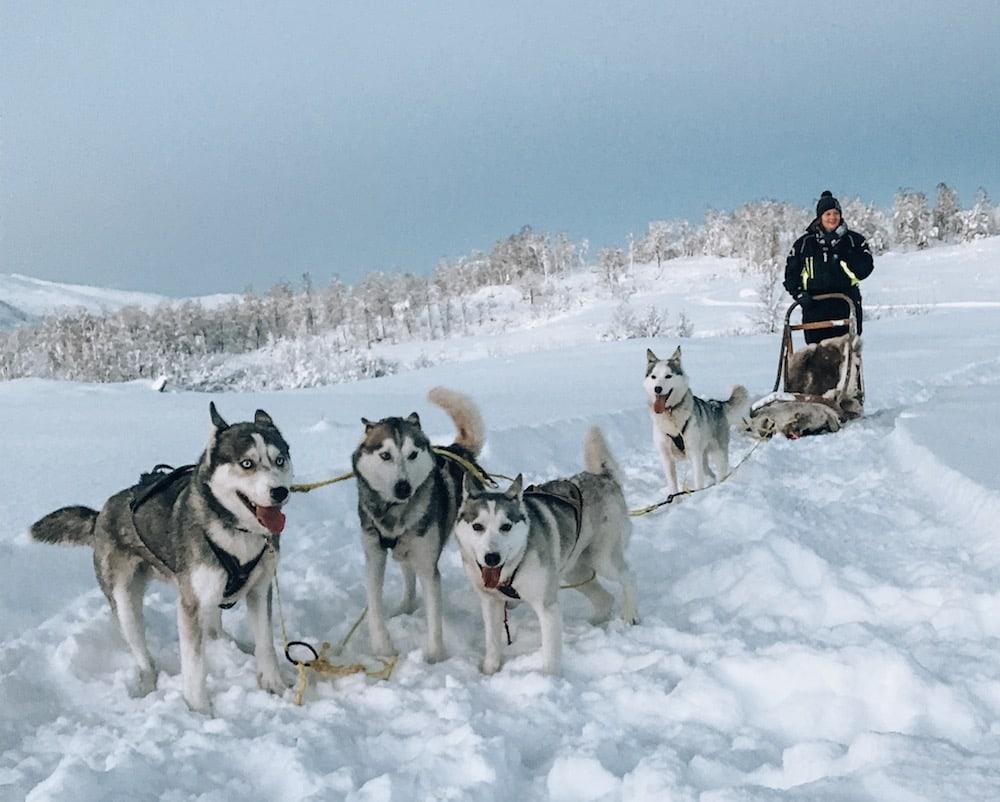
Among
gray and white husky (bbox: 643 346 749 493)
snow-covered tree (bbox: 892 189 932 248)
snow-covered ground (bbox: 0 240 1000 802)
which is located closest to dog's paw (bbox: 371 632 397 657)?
snow-covered ground (bbox: 0 240 1000 802)

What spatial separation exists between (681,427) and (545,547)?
3662mm

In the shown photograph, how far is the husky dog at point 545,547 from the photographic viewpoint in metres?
3.51

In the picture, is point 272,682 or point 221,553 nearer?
point 221,553

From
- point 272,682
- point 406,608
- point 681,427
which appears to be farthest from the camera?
point 681,427

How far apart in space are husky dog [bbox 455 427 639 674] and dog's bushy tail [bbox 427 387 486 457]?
571mm

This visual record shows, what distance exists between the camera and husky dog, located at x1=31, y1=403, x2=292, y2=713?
320 centimetres

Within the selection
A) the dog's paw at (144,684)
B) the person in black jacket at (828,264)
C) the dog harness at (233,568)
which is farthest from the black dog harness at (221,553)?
the person in black jacket at (828,264)

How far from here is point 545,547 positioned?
3701 mm

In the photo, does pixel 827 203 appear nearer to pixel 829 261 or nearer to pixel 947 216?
pixel 829 261

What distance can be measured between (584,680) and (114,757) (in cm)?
191

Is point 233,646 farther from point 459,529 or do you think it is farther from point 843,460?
point 843,460

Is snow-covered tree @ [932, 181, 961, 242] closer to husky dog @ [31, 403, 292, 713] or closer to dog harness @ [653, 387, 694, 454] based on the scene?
dog harness @ [653, 387, 694, 454]

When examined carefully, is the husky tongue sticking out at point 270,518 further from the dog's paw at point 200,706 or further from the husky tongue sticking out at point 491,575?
the husky tongue sticking out at point 491,575

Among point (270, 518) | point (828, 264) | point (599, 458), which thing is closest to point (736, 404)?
point (828, 264)
